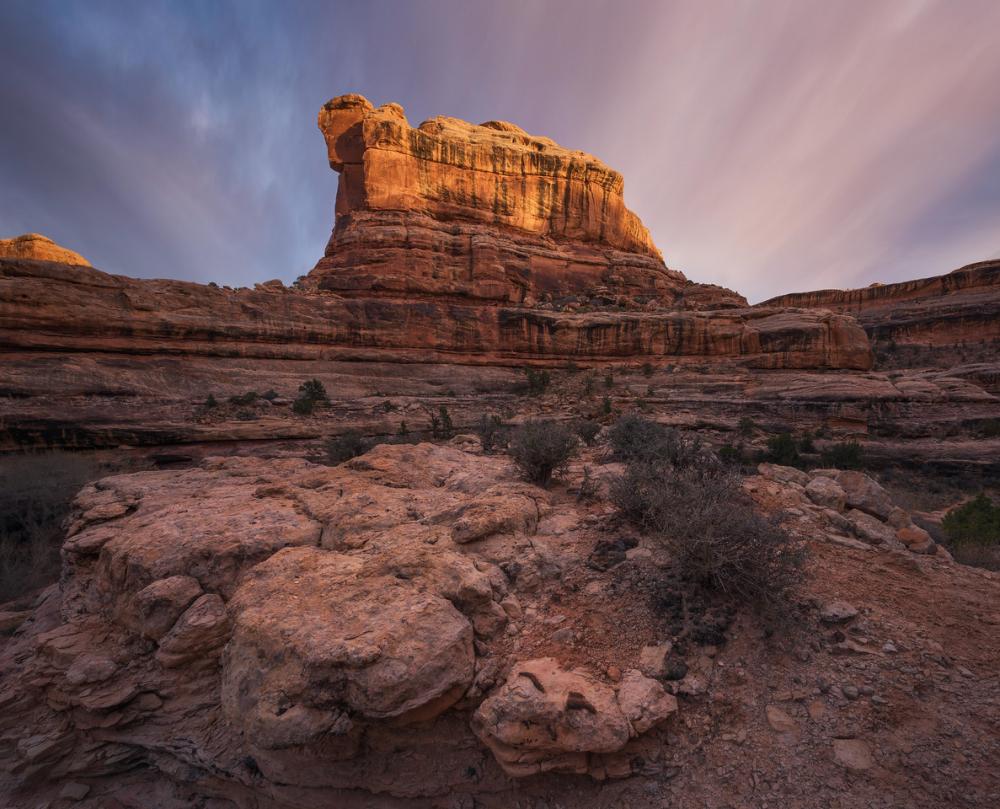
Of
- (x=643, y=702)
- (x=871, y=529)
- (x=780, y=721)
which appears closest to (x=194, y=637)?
(x=643, y=702)

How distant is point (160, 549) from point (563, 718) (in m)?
3.47

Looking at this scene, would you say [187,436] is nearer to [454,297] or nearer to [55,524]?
[55,524]

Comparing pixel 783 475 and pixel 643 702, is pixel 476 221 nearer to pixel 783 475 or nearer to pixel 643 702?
pixel 783 475

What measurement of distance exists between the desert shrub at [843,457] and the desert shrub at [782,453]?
0.90 metres

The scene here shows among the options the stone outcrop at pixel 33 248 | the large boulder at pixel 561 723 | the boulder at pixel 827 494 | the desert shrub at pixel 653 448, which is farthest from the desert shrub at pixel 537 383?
the stone outcrop at pixel 33 248

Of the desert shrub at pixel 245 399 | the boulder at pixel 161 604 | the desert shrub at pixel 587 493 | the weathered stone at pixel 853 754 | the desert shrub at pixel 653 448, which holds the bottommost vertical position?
the weathered stone at pixel 853 754

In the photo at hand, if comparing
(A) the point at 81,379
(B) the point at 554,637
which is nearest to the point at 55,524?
(B) the point at 554,637

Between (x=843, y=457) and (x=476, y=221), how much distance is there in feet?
85.3

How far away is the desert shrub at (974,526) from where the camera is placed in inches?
212

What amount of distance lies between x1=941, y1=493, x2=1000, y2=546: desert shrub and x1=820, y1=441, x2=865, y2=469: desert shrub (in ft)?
20.3

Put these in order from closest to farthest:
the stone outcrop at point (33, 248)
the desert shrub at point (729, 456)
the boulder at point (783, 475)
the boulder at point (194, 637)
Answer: the boulder at point (194, 637) < the boulder at point (783, 475) < the desert shrub at point (729, 456) < the stone outcrop at point (33, 248)

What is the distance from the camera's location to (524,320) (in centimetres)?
2219

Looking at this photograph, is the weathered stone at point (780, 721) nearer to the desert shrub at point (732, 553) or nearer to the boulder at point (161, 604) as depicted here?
the desert shrub at point (732, 553)

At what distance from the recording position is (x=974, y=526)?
5734mm
